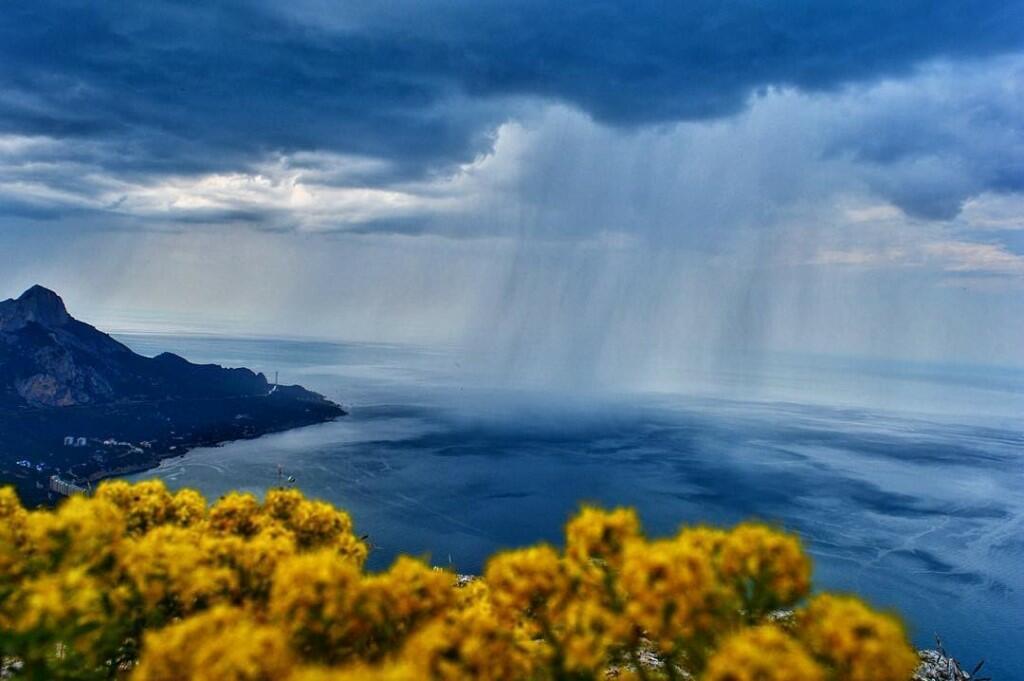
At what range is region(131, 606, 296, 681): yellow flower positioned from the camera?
500cm

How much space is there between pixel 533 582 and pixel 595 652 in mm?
1009

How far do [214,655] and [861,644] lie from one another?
521 cm

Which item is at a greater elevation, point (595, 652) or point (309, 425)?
point (595, 652)

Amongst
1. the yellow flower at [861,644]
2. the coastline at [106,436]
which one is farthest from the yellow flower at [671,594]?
the coastline at [106,436]

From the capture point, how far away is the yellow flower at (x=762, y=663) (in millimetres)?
4719

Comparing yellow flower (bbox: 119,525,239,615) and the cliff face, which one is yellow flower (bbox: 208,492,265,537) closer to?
yellow flower (bbox: 119,525,239,615)

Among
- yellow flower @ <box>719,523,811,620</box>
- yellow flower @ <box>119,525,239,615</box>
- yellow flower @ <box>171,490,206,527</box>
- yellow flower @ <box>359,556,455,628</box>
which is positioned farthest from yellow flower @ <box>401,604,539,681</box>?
yellow flower @ <box>171,490,206,527</box>

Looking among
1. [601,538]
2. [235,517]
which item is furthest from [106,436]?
[601,538]

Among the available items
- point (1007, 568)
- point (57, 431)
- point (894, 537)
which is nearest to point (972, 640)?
point (1007, 568)

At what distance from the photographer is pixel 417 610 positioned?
6637 mm

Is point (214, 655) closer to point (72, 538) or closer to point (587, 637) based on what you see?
point (587, 637)

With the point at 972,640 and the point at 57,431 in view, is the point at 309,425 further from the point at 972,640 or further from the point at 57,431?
the point at 972,640

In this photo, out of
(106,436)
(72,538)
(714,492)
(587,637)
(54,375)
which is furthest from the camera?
(54,375)

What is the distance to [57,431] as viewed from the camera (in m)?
144
